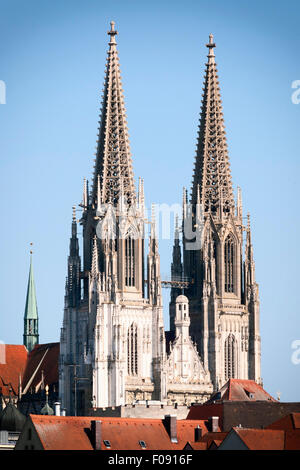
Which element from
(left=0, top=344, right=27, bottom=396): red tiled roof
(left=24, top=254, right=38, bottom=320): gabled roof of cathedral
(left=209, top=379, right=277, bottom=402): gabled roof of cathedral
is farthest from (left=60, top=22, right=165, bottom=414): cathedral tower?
(left=24, top=254, right=38, bottom=320): gabled roof of cathedral

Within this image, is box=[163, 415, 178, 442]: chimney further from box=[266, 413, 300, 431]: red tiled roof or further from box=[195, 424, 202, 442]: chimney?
box=[266, 413, 300, 431]: red tiled roof

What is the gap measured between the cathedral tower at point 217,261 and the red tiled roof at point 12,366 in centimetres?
1613

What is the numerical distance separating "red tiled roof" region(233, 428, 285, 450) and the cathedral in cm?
4818

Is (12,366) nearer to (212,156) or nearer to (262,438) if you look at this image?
(212,156)

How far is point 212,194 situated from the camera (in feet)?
Result: 568

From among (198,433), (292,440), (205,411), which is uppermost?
(205,411)

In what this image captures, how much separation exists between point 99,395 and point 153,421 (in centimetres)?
4081

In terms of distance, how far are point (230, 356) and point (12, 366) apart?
22112 mm

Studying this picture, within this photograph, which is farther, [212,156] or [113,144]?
[212,156]

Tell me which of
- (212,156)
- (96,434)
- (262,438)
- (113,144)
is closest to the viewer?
(262,438)

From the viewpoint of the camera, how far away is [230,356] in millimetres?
171250

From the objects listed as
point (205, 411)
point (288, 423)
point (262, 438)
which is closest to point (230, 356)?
point (205, 411)
